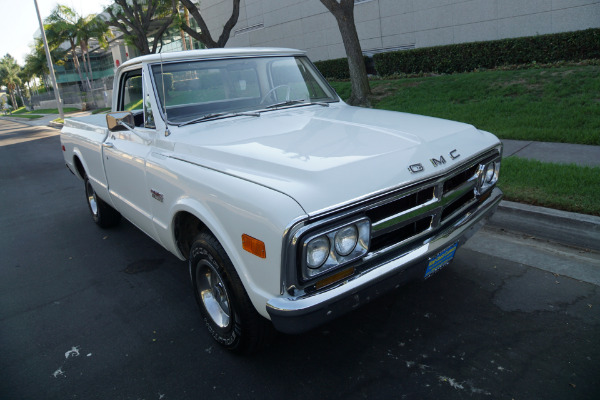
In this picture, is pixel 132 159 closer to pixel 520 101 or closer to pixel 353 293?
pixel 353 293

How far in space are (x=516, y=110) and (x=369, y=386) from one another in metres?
8.00

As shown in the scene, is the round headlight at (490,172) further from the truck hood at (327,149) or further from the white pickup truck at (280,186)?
the truck hood at (327,149)

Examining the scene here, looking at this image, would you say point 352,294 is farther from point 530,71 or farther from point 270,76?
point 530,71

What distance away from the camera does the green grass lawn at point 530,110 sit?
4.87m

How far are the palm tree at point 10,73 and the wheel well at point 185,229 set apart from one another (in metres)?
116

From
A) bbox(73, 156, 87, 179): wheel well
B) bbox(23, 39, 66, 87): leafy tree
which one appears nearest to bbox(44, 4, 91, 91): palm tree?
bbox(23, 39, 66, 87): leafy tree

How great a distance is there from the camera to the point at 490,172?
10.9 ft

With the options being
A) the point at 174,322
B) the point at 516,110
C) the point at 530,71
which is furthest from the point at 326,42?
the point at 174,322

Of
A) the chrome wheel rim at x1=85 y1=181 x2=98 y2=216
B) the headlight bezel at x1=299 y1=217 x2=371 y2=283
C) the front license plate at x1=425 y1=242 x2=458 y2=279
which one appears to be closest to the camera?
the headlight bezel at x1=299 y1=217 x2=371 y2=283

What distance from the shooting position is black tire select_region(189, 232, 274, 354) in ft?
8.50

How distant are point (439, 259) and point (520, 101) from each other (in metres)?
7.85

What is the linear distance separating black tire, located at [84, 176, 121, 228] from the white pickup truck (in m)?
1.30

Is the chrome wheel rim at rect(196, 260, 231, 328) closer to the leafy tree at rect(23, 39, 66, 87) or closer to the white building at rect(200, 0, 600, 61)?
the white building at rect(200, 0, 600, 61)

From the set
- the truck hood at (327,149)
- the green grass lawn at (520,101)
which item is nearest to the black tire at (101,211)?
the truck hood at (327,149)
